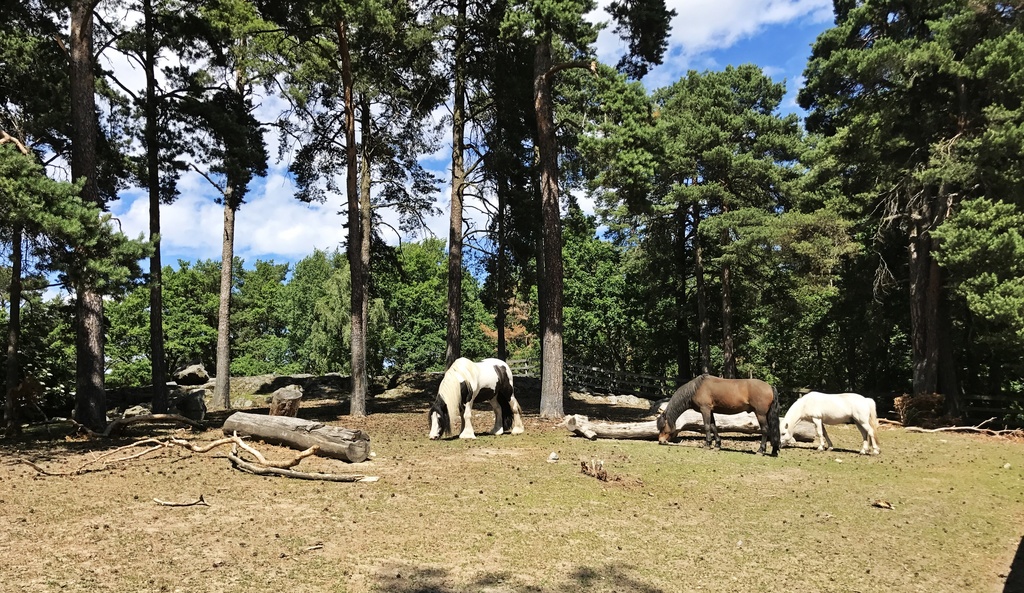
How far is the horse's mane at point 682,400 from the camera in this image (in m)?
12.1

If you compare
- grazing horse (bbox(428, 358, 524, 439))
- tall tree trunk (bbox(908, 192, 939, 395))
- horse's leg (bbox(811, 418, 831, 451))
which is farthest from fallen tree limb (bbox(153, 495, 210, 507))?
tall tree trunk (bbox(908, 192, 939, 395))

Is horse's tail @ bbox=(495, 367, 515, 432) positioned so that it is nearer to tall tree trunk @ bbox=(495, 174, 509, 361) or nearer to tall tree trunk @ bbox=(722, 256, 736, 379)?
tall tree trunk @ bbox=(495, 174, 509, 361)

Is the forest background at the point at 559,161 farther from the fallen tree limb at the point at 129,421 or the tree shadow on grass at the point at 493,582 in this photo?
the tree shadow on grass at the point at 493,582

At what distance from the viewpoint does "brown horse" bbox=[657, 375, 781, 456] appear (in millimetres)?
11508

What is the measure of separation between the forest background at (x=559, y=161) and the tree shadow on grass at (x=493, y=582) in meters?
7.33

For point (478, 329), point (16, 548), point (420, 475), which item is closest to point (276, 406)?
point (420, 475)

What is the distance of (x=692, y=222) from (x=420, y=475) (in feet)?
68.5

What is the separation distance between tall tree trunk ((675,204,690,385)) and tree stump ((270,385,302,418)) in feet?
61.0

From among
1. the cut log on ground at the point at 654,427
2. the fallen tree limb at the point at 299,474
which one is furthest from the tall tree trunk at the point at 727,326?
the fallen tree limb at the point at 299,474

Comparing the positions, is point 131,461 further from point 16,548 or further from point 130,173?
point 130,173

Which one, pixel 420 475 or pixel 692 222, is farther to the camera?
pixel 692 222

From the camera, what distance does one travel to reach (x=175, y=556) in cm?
529

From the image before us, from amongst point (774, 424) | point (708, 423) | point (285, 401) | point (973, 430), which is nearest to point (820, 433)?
point (774, 424)

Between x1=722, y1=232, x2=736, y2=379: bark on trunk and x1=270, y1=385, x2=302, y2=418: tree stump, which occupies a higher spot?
x1=722, y1=232, x2=736, y2=379: bark on trunk
